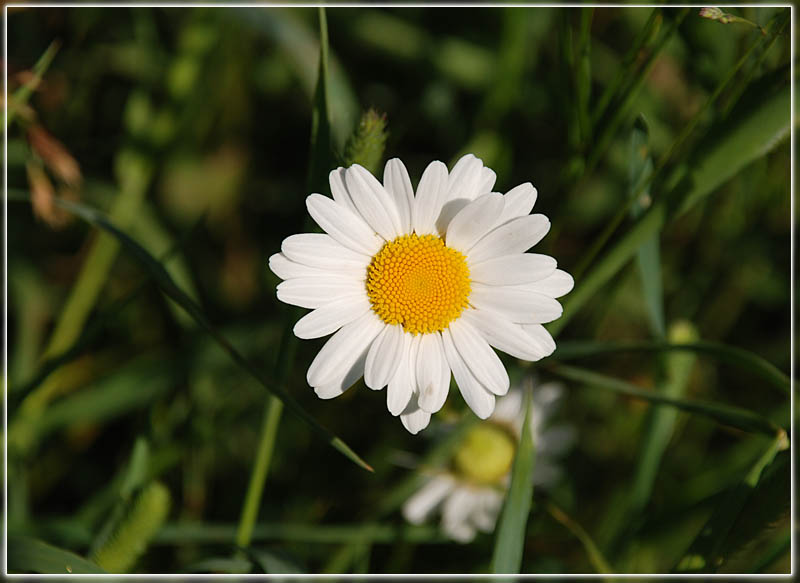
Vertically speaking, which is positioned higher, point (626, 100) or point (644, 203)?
point (626, 100)

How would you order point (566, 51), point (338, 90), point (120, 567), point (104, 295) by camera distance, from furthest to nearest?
point (104, 295), point (338, 90), point (566, 51), point (120, 567)

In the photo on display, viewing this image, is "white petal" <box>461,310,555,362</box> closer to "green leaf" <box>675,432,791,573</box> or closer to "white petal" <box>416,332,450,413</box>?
"white petal" <box>416,332,450,413</box>

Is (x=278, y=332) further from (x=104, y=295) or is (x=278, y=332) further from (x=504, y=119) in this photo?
(x=504, y=119)

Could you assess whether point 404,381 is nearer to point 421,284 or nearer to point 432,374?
point 432,374

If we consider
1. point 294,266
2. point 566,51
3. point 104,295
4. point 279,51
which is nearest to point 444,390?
point 294,266

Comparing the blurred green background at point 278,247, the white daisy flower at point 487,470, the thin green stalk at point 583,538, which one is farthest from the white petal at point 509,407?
the thin green stalk at point 583,538

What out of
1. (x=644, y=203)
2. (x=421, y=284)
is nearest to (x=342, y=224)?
(x=421, y=284)

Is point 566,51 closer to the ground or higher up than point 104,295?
higher up
